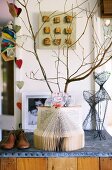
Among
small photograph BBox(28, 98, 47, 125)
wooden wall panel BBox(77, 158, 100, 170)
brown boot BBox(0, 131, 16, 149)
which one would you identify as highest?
small photograph BBox(28, 98, 47, 125)

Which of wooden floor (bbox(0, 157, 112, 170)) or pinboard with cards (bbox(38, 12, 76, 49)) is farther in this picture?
pinboard with cards (bbox(38, 12, 76, 49))

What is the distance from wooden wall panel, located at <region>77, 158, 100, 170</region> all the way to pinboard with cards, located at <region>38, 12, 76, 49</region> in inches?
35.0

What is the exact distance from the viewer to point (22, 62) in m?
1.82

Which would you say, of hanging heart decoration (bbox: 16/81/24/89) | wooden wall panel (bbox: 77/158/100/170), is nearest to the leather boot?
wooden wall panel (bbox: 77/158/100/170)

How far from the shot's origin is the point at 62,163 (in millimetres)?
1213

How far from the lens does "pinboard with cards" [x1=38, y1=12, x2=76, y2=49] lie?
5.87ft

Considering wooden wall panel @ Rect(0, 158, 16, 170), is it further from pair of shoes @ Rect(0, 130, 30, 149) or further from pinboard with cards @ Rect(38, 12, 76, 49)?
pinboard with cards @ Rect(38, 12, 76, 49)

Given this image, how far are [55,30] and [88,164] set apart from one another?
1.00 metres

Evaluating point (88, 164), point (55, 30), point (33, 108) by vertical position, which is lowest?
point (88, 164)

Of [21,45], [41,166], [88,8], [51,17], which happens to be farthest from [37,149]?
[88,8]

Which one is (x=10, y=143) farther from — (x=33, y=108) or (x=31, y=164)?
(x=33, y=108)

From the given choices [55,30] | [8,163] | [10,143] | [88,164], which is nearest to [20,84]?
[55,30]

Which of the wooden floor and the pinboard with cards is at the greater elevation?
the pinboard with cards

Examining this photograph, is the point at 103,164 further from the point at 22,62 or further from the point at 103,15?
the point at 103,15
